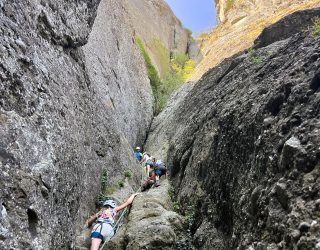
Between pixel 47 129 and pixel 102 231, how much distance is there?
299cm

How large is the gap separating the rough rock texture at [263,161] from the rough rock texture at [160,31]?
28335 millimetres

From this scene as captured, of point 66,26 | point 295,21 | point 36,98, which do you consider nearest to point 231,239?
point 36,98

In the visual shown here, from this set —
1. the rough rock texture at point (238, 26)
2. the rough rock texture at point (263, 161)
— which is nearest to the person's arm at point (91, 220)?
the rough rock texture at point (263, 161)

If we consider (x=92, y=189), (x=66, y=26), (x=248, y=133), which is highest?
(x=66, y=26)

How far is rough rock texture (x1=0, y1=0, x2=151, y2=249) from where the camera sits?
7496 mm

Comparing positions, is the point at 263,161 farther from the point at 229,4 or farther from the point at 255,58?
the point at 229,4

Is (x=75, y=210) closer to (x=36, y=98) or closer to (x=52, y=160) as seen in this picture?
(x=52, y=160)

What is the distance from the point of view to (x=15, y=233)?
22.8 feet

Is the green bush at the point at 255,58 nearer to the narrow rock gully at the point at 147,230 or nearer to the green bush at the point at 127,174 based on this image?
the narrow rock gully at the point at 147,230

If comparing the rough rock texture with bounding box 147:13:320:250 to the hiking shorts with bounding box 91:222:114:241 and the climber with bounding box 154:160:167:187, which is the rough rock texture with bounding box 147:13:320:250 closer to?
the hiking shorts with bounding box 91:222:114:241

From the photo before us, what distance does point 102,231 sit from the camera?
33.6ft

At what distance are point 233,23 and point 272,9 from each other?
6.50 meters

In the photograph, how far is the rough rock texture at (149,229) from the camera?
384 inches

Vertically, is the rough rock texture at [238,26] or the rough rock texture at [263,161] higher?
the rough rock texture at [238,26]
